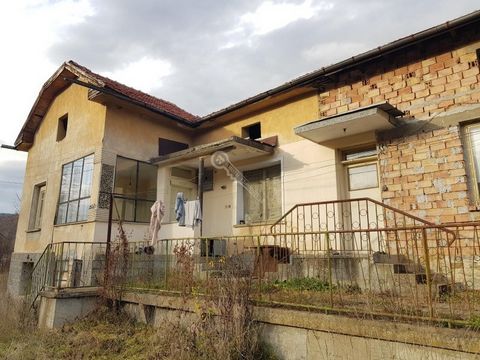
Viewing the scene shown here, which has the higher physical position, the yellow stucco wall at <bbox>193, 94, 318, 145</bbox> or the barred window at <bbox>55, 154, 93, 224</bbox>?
the yellow stucco wall at <bbox>193, 94, 318, 145</bbox>

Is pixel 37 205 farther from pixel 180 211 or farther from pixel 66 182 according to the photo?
pixel 180 211

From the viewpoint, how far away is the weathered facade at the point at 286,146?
23.8 ft

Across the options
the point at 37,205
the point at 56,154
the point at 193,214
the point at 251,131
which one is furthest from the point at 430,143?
the point at 37,205

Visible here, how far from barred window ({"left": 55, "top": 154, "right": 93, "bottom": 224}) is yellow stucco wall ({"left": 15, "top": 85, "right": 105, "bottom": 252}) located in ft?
0.83

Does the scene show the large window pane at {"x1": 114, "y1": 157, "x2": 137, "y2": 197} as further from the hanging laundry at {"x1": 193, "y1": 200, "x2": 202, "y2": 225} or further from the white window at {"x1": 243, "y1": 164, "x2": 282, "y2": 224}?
the white window at {"x1": 243, "y1": 164, "x2": 282, "y2": 224}

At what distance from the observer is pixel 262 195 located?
35.4 ft

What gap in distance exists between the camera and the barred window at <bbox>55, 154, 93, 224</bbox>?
11052 millimetres

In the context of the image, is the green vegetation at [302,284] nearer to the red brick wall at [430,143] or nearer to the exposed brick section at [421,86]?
the red brick wall at [430,143]

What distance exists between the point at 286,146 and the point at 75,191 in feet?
22.8

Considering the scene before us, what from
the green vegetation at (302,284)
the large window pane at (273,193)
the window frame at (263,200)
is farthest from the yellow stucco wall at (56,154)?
the green vegetation at (302,284)

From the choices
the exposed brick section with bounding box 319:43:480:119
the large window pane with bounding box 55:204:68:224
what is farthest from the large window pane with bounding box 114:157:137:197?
the exposed brick section with bounding box 319:43:480:119

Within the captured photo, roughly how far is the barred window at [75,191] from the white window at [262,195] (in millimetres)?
4828

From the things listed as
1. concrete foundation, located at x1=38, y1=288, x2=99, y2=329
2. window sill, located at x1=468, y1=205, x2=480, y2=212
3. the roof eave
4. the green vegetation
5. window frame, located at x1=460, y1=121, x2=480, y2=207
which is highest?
the roof eave

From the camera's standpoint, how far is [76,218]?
36.7 feet
